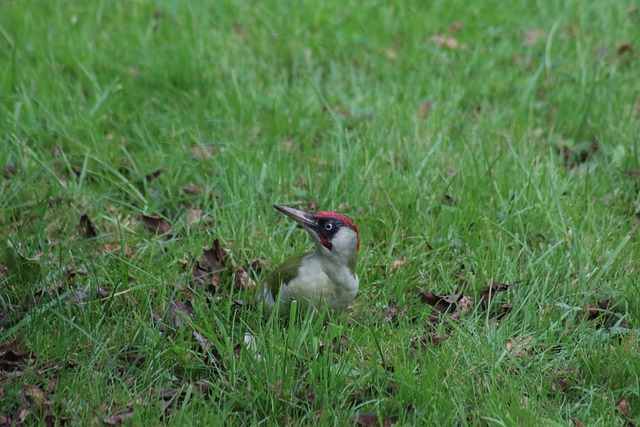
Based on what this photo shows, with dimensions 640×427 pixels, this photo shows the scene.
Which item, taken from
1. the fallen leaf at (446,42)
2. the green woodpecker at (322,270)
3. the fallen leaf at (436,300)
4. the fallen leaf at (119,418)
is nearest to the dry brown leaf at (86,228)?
the green woodpecker at (322,270)

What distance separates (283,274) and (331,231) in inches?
11.2

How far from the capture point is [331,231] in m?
3.96

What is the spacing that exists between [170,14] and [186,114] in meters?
1.73

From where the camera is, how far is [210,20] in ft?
23.3

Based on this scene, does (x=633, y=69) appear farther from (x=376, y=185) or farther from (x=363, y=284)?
(x=363, y=284)

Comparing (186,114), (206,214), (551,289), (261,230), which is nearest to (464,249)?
(551,289)

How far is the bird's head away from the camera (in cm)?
395

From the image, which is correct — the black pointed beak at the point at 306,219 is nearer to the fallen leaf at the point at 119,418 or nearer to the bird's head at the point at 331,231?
the bird's head at the point at 331,231

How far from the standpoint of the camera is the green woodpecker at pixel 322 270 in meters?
3.92

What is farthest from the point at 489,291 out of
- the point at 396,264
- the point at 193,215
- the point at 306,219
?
the point at 193,215

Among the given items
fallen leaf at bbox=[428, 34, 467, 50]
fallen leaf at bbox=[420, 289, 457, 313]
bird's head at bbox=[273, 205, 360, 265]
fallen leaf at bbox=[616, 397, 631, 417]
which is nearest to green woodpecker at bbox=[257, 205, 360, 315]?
bird's head at bbox=[273, 205, 360, 265]

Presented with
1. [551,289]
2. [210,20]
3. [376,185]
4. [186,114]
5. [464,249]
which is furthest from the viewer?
[210,20]

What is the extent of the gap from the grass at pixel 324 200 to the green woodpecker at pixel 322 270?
14cm

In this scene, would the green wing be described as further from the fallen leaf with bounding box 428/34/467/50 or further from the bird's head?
the fallen leaf with bounding box 428/34/467/50
